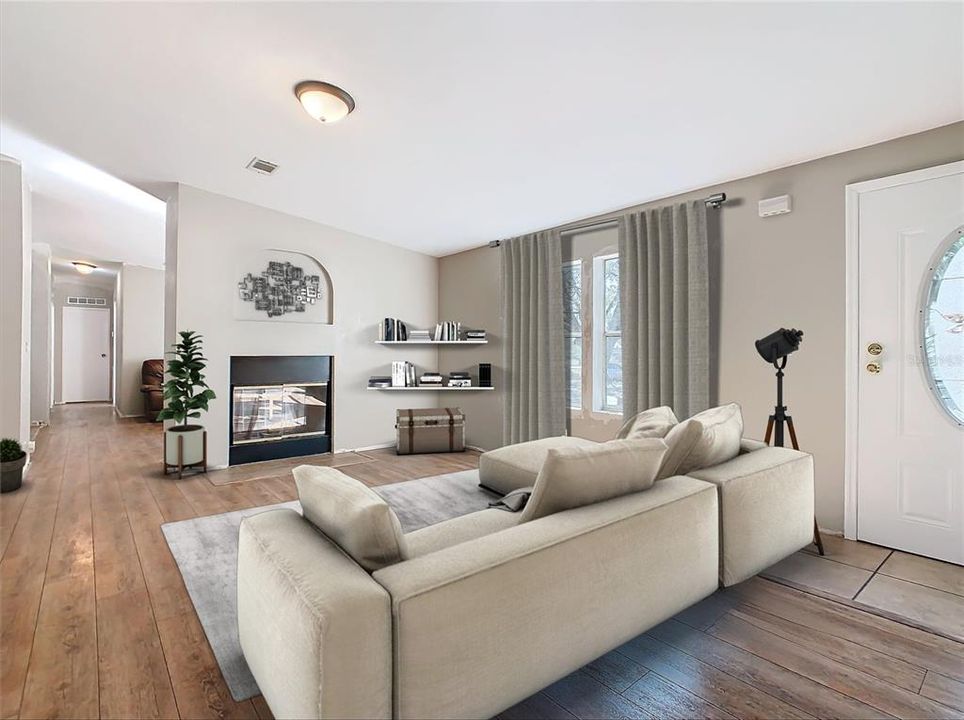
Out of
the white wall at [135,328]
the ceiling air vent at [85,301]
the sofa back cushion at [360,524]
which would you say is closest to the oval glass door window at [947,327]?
the sofa back cushion at [360,524]

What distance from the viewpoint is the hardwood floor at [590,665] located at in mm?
1517

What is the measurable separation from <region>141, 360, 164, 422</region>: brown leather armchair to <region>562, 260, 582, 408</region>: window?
640 centimetres

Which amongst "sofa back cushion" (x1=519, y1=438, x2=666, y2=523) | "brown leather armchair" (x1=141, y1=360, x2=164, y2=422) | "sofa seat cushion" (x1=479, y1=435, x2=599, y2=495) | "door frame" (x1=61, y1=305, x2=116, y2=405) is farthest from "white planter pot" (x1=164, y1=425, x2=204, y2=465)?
"door frame" (x1=61, y1=305, x2=116, y2=405)

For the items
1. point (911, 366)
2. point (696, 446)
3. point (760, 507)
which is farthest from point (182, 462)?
point (911, 366)

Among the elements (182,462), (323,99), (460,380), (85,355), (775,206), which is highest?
(323,99)

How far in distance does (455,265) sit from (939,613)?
5027 millimetres

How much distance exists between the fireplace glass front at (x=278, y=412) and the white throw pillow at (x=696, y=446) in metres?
4.09

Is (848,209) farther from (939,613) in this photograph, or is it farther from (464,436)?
(464,436)

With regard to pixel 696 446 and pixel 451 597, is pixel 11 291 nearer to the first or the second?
pixel 451 597

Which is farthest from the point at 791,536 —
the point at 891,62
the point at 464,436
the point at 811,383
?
the point at 464,436

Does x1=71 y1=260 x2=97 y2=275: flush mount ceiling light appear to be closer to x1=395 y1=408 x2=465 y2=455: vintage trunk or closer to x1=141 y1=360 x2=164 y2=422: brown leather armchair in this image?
x1=141 y1=360 x2=164 y2=422: brown leather armchair

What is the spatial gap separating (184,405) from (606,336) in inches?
147

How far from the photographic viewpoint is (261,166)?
12.9 ft

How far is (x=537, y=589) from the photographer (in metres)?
1.34
